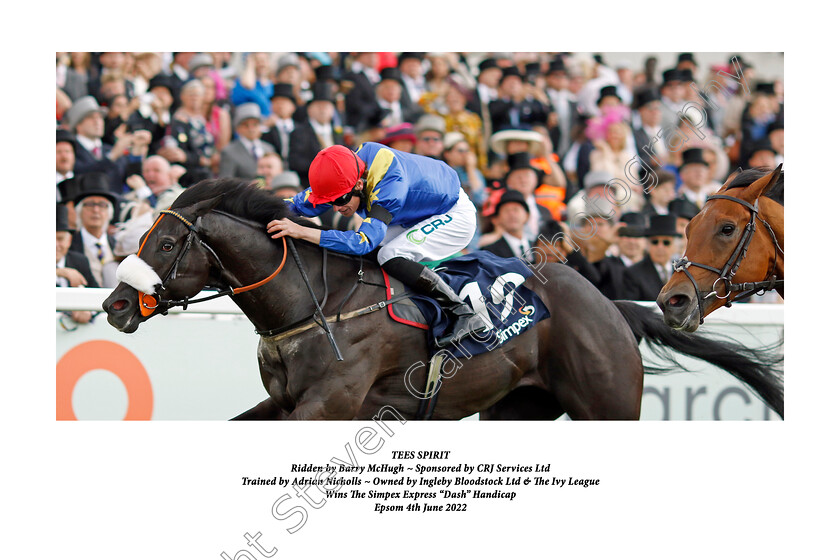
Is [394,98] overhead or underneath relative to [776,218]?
overhead

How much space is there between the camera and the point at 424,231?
5.02 meters

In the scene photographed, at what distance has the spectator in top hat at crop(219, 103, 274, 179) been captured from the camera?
8258mm

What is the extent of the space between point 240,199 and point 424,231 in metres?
1.08

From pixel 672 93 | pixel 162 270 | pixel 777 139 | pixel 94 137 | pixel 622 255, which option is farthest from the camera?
pixel 672 93

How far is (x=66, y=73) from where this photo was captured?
8336 mm

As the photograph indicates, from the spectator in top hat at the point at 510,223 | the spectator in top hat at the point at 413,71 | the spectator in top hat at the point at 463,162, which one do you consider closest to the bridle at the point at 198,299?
the spectator in top hat at the point at 510,223

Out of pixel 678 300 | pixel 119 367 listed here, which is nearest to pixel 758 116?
pixel 678 300

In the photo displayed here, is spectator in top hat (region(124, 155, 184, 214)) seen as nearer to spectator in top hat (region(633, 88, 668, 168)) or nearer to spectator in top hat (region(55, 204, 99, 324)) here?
spectator in top hat (region(55, 204, 99, 324))

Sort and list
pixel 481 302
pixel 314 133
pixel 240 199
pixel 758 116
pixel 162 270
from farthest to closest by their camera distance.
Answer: pixel 758 116
pixel 314 133
pixel 481 302
pixel 240 199
pixel 162 270

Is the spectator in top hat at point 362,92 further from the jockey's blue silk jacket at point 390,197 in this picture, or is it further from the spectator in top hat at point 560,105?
the jockey's blue silk jacket at point 390,197

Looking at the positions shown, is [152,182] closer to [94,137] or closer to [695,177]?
[94,137]

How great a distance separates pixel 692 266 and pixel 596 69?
714 cm

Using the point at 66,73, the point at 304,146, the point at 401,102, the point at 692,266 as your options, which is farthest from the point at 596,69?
the point at 692,266

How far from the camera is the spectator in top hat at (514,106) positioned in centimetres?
946
